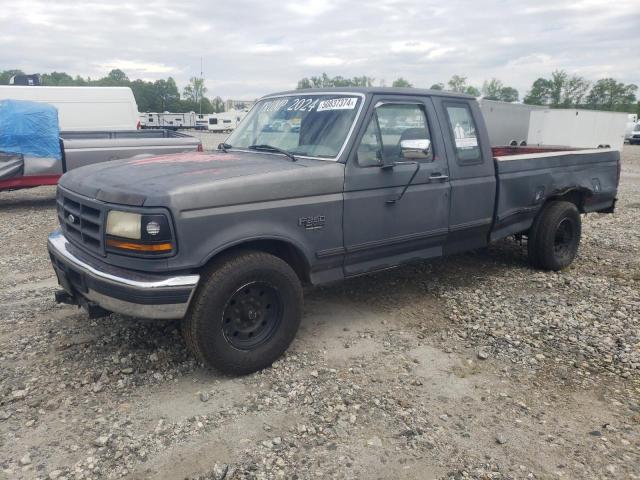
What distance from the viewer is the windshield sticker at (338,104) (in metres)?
4.17

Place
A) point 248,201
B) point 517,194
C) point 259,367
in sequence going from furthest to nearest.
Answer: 1. point 517,194
2. point 259,367
3. point 248,201

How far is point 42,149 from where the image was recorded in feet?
29.7

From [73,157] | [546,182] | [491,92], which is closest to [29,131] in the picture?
[73,157]

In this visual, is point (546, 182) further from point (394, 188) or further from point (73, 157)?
point (73, 157)

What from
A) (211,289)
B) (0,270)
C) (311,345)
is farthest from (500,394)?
(0,270)

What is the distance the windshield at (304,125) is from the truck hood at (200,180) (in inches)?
7.7

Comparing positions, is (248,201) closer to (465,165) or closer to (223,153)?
(223,153)

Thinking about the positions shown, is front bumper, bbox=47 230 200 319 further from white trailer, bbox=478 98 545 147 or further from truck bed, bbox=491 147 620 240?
white trailer, bbox=478 98 545 147

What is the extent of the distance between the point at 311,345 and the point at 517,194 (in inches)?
109

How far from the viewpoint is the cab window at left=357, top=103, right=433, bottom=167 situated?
4.11 meters

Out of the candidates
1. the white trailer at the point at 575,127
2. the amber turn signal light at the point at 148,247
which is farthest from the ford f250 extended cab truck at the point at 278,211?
the white trailer at the point at 575,127

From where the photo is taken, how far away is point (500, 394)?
3.47 metres

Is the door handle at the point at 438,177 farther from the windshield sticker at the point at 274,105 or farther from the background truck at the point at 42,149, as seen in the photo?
the background truck at the point at 42,149

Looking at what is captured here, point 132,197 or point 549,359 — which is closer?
point 132,197
